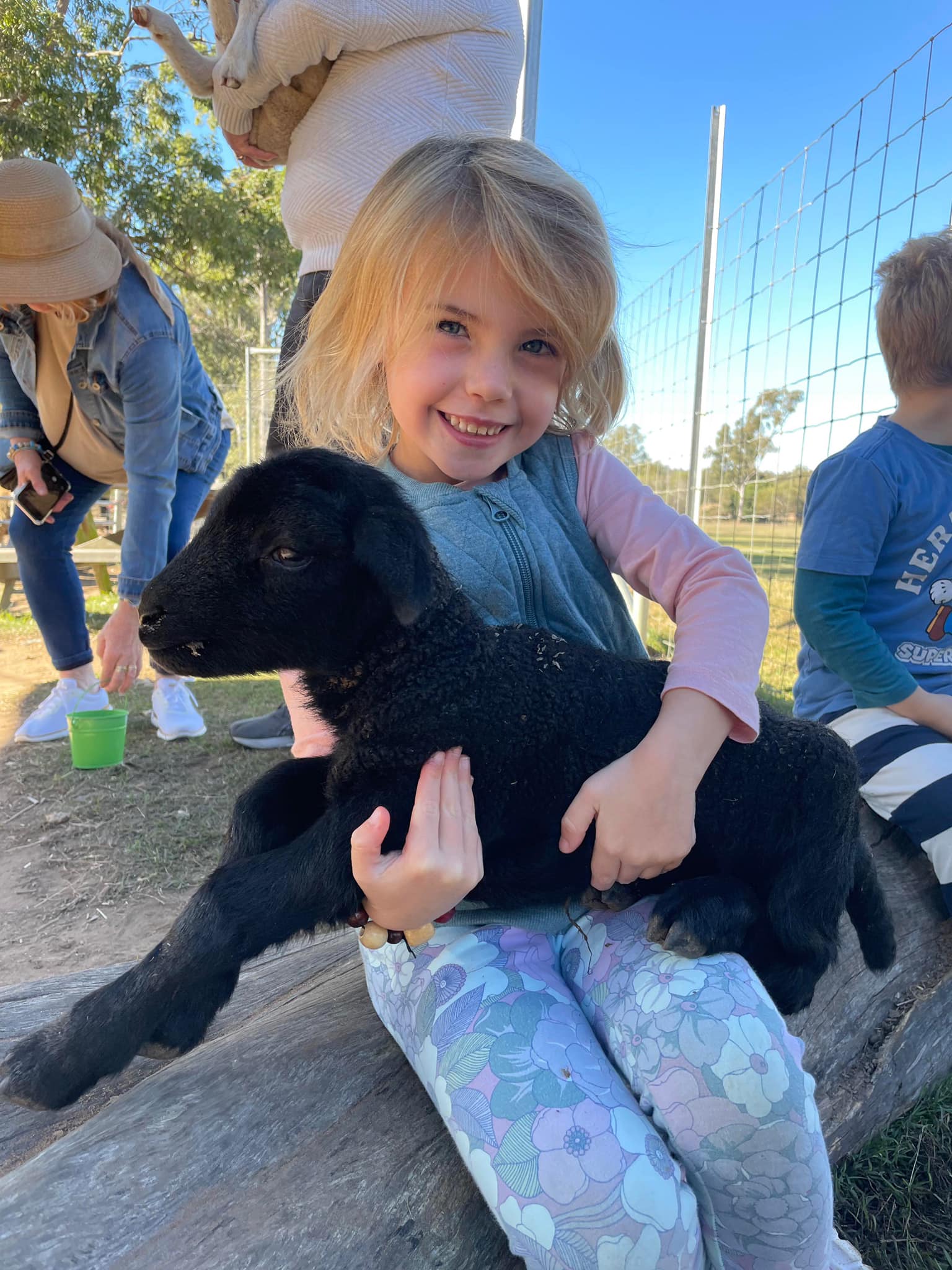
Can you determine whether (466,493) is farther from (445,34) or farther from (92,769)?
(92,769)

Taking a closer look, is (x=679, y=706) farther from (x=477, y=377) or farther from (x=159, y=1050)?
(x=159, y=1050)

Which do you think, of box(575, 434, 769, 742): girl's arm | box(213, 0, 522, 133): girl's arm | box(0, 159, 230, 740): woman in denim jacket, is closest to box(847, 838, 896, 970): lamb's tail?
box(575, 434, 769, 742): girl's arm

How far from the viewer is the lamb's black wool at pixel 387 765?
5.11 feet

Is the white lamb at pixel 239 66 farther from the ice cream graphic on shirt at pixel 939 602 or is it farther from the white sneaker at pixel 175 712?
the white sneaker at pixel 175 712

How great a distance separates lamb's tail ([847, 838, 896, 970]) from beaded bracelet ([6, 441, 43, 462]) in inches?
175

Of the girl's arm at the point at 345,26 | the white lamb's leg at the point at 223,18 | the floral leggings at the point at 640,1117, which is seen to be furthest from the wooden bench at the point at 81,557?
the floral leggings at the point at 640,1117

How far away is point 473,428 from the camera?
2.05 m

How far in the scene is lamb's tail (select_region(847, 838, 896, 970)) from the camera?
6.87 feet

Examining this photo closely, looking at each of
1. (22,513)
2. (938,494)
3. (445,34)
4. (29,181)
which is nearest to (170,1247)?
(938,494)

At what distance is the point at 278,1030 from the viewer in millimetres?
1949

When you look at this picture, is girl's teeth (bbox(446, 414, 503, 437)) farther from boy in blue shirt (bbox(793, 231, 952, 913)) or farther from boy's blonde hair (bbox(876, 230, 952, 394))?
boy's blonde hair (bbox(876, 230, 952, 394))

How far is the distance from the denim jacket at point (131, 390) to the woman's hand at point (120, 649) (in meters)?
0.26

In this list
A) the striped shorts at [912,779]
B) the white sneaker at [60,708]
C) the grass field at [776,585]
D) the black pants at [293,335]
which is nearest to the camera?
the striped shorts at [912,779]

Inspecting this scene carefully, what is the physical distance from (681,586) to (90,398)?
360cm
